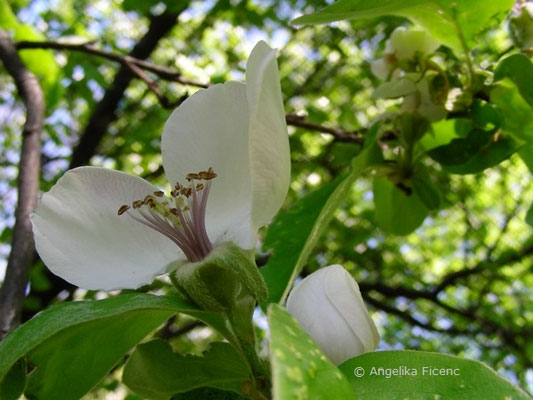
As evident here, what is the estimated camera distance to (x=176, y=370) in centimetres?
46

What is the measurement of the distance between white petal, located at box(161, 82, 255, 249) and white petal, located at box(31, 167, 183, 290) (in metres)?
0.04

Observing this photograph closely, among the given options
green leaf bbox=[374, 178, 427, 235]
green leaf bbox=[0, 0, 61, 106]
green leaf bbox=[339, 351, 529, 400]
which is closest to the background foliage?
green leaf bbox=[0, 0, 61, 106]

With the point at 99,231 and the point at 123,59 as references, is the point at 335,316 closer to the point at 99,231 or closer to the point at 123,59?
the point at 99,231

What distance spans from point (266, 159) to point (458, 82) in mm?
470

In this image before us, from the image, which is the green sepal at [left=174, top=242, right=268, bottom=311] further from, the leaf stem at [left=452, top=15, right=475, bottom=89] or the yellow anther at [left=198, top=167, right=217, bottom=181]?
the leaf stem at [left=452, top=15, right=475, bottom=89]

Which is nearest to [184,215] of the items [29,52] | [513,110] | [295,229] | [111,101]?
[295,229]

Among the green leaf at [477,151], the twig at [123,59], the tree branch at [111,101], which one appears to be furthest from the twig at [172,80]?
the tree branch at [111,101]

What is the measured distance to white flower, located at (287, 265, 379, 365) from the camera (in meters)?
0.44

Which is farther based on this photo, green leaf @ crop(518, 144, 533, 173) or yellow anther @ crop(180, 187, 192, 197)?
green leaf @ crop(518, 144, 533, 173)

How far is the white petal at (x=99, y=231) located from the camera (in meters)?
0.46

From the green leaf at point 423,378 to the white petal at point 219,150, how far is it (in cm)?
11

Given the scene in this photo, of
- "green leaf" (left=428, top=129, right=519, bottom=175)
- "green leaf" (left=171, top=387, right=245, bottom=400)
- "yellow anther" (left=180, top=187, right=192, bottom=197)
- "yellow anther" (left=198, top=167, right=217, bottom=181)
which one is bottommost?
"green leaf" (left=428, top=129, right=519, bottom=175)

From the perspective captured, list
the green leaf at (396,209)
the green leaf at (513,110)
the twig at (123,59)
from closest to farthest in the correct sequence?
the green leaf at (513,110)
the green leaf at (396,209)
the twig at (123,59)

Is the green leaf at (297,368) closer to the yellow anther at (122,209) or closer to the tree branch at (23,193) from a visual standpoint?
the yellow anther at (122,209)
